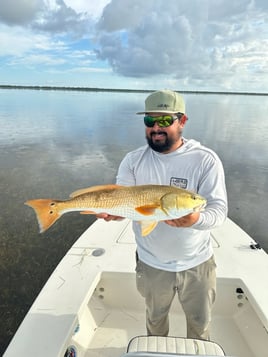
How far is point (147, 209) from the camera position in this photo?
2209 millimetres

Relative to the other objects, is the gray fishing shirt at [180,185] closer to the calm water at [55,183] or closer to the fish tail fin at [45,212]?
the fish tail fin at [45,212]


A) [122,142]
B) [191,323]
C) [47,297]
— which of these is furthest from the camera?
[122,142]

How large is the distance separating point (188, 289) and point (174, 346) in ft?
1.75

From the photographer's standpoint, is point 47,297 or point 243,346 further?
point 243,346

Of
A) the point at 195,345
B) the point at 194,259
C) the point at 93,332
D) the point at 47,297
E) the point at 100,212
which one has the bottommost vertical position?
the point at 93,332

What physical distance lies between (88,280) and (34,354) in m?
1.12

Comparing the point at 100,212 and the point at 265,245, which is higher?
the point at 100,212

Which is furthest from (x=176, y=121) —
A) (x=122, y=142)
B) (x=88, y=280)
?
(x=122, y=142)

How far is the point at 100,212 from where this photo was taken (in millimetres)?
2391

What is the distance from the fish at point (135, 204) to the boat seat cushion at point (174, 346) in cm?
91

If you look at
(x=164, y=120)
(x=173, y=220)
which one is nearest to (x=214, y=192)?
(x=173, y=220)

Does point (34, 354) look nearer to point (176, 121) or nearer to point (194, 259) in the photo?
point (194, 259)

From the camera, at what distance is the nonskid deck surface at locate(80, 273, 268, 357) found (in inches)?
137

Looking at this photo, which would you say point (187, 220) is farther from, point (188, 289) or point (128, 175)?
point (188, 289)
